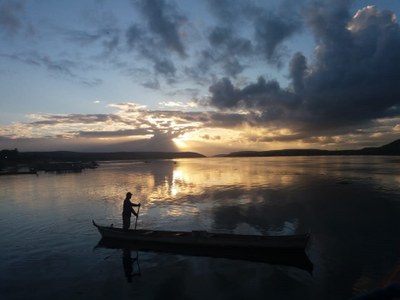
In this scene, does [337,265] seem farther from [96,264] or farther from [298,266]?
[96,264]

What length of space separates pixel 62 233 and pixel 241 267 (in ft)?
54.4

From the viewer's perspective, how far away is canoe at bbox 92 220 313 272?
20438 mm

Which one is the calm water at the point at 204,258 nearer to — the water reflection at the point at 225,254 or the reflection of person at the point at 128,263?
the reflection of person at the point at 128,263

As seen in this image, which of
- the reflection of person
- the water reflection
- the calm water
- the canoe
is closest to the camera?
the calm water

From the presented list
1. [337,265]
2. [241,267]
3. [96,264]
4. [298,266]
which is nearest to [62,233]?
[96,264]

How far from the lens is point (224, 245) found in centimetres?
2170

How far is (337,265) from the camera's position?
18.9 m

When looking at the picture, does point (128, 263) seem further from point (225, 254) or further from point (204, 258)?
point (225, 254)

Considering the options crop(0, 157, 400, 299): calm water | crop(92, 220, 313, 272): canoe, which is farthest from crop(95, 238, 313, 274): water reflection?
crop(0, 157, 400, 299): calm water

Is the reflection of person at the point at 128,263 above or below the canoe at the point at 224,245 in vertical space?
below

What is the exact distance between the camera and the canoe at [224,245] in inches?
805

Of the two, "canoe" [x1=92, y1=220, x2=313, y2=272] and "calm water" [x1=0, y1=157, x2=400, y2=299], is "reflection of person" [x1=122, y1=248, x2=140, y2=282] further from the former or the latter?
"canoe" [x1=92, y1=220, x2=313, y2=272]

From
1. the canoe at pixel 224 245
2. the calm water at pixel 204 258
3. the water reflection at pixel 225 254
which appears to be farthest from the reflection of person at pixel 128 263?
the canoe at pixel 224 245

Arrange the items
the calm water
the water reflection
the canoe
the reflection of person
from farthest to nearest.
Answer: the canoe, the water reflection, the reflection of person, the calm water
